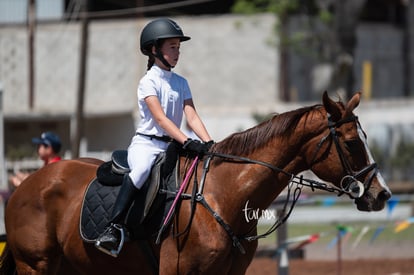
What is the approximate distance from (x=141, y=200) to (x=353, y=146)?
1643 millimetres

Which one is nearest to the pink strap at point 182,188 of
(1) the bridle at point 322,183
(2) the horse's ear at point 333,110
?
(1) the bridle at point 322,183

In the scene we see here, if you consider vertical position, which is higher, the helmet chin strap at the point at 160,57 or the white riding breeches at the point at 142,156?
the helmet chin strap at the point at 160,57

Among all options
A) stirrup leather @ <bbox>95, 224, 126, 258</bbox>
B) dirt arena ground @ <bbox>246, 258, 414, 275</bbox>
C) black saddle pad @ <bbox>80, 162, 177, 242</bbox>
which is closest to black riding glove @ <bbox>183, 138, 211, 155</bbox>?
black saddle pad @ <bbox>80, 162, 177, 242</bbox>

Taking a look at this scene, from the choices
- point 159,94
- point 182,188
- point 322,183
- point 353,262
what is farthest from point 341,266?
point 159,94

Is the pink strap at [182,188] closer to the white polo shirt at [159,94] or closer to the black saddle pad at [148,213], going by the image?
the black saddle pad at [148,213]

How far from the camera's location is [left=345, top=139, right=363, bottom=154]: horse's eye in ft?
20.7

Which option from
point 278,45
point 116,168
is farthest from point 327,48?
point 116,168

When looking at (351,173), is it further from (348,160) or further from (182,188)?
(182,188)

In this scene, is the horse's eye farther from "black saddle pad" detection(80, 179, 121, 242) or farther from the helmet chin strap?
"black saddle pad" detection(80, 179, 121, 242)

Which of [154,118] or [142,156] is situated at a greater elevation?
[154,118]

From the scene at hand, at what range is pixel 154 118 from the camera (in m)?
6.64

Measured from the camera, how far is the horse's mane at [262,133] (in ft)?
21.5

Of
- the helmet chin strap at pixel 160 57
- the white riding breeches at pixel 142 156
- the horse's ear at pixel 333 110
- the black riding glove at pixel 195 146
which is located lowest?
the white riding breeches at pixel 142 156

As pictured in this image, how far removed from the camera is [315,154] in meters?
6.43
